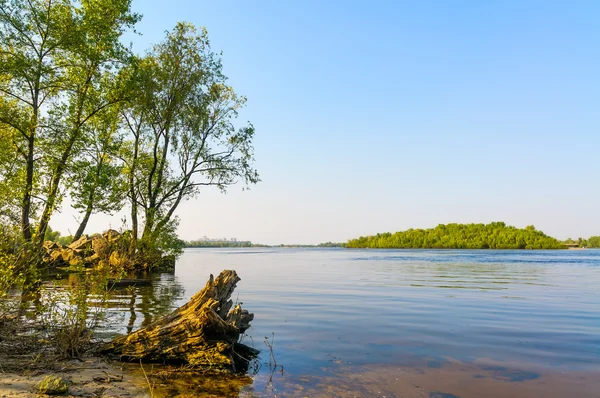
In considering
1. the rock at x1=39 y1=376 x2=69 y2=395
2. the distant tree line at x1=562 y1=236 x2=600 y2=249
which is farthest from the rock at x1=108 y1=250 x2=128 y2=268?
the distant tree line at x1=562 y1=236 x2=600 y2=249

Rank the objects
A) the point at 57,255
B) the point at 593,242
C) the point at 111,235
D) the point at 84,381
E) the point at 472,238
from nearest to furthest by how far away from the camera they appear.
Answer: the point at 84,381
the point at 57,255
the point at 111,235
the point at 472,238
the point at 593,242

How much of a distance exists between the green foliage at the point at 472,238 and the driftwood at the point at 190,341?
14053cm

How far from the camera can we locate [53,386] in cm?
580

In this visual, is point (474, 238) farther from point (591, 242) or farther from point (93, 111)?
point (93, 111)

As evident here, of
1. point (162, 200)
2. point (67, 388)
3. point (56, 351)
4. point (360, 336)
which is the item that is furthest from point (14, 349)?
point (162, 200)

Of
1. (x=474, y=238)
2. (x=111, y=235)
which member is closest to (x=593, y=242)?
(x=474, y=238)

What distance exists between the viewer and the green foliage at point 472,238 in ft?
433

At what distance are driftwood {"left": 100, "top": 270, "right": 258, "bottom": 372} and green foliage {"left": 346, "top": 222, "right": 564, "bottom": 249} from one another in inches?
5533

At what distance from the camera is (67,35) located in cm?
2028

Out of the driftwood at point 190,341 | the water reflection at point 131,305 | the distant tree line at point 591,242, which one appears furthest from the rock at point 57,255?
the distant tree line at point 591,242

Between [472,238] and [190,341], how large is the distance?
15148 cm

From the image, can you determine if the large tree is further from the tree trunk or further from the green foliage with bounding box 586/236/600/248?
the green foliage with bounding box 586/236/600/248

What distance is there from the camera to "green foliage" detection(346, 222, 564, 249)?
13188 centimetres

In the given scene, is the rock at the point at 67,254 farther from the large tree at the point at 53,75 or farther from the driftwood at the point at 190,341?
the driftwood at the point at 190,341
